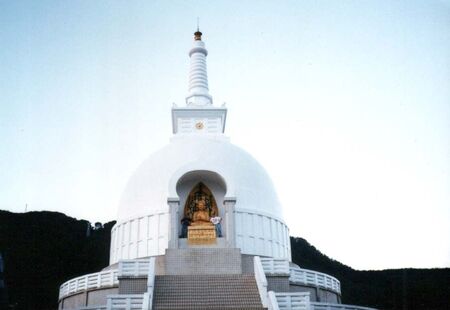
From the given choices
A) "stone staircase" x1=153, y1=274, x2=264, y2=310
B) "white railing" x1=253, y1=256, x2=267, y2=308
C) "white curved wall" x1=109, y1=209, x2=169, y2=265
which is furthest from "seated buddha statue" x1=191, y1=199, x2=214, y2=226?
"white railing" x1=253, y1=256, x2=267, y2=308

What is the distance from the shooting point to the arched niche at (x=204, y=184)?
72.8 ft

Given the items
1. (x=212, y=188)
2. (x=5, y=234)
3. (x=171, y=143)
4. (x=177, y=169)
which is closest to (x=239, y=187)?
(x=212, y=188)

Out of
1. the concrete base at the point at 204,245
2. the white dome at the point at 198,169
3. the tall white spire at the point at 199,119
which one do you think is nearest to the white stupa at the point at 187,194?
the white dome at the point at 198,169

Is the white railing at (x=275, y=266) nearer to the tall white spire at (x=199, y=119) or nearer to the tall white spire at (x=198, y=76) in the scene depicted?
the tall white spire at (x=199, y=119)

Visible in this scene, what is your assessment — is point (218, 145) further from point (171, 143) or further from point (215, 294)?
point (215, 294)

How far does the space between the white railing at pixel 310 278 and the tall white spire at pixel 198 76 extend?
1136cm

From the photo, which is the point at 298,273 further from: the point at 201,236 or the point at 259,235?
the point at 201,236

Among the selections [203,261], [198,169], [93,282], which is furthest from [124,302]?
[198,169]

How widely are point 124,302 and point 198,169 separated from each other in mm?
8421

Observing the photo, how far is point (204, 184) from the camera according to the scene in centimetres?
2264

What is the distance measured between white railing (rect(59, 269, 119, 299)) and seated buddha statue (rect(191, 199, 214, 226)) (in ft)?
13.6

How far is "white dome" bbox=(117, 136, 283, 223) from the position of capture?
21.9 metres

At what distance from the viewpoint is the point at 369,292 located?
42.8 meters

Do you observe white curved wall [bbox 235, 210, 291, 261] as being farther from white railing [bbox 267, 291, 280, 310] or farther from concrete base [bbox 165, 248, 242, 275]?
white railing [bbox 267, 291, 280, 310]
